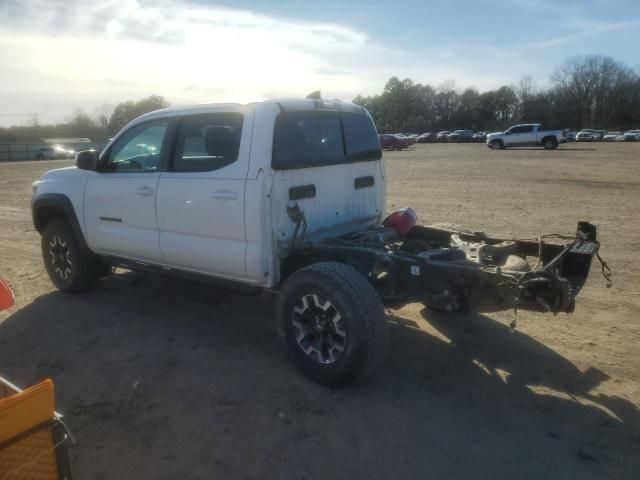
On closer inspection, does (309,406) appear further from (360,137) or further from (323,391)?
(360,137)

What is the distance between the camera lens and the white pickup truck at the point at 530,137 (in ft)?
125

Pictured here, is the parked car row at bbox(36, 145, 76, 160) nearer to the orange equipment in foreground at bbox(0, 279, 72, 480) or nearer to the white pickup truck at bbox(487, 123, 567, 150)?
the white pickup truck at bbox(487, 123, 567, 150)

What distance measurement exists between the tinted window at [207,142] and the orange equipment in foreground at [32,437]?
2382 millimetres

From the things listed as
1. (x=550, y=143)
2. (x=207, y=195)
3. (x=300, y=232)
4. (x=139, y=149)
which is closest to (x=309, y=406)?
(x=300, y=232)

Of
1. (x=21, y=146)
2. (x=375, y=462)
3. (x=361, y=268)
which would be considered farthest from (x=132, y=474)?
(x=21, y=146)

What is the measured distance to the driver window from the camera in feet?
15.8

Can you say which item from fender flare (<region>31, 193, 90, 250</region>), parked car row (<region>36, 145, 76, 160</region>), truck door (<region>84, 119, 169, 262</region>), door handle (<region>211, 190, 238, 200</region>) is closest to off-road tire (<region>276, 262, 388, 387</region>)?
door handle (<region>211, 190, 238, 200</region>)

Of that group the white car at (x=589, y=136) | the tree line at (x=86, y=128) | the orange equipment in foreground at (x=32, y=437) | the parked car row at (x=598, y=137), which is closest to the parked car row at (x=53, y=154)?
the tree line at (x=86, y=128)

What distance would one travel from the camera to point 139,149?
5.02 metres

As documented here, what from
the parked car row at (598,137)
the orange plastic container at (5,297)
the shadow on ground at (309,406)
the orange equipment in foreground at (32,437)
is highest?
the parked car row at (598,137)

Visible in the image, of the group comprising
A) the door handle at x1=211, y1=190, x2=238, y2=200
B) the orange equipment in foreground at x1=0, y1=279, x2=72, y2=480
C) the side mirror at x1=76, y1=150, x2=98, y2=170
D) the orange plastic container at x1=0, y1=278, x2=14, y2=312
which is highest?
the side mirror at x1=76, y1=150, x2=98, y2=170

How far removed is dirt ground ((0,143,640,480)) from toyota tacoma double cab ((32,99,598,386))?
→ 444mm

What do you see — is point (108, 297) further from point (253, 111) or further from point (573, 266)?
point (573, 266)

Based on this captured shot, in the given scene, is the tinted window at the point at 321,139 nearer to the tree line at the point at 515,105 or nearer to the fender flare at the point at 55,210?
the fender flare at the point at 55,210
